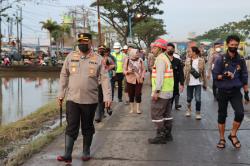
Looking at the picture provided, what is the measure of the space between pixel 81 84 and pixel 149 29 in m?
49.8

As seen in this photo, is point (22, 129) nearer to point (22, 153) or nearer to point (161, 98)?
point (22, 153)

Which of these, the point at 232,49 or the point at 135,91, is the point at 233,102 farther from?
the point at 135,91

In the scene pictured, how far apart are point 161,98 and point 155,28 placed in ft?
165

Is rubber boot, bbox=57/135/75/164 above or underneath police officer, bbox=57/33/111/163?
underneath

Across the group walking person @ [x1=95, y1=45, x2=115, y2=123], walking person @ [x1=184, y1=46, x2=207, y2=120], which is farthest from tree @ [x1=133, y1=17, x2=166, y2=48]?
walking person @ [x1=184, y1=46, x2=207, y2=120]

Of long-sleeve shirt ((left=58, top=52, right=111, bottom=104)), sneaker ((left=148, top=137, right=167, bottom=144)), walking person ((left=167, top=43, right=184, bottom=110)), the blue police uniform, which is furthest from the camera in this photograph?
walking person ((left=167, top=43, right=184, bottom=110))

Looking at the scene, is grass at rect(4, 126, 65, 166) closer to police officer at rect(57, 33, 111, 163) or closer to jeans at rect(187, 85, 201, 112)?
police officer at rect(57, 33, 111, 163)

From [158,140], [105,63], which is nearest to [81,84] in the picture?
[158,140]

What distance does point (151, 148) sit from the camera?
23.9 ft

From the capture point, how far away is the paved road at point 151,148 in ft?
21.1

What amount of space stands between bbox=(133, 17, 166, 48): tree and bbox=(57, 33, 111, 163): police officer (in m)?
45.8

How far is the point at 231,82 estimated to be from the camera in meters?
7.02

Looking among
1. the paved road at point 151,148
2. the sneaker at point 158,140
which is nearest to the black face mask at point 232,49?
the paved road at point 151,148

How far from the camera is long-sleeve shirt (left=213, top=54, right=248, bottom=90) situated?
276 inches
